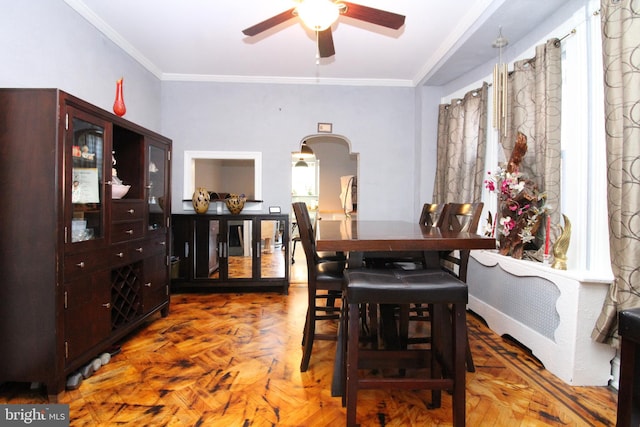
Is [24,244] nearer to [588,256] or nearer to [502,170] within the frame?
[502,170]

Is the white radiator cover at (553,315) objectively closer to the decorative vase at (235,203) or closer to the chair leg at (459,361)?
the chair leg at (459,361)

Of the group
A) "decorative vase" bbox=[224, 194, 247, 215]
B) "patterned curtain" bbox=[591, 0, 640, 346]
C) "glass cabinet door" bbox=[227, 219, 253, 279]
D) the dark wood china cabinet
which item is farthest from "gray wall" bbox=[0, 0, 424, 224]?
"patterned curtain" bbox=[591, 0, 640, 346]

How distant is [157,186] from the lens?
9.40ft

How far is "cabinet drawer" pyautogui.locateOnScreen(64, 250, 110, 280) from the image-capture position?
178 cm

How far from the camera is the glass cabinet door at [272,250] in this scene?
3.77m

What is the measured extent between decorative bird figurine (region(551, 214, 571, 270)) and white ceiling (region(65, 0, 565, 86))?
161 cm

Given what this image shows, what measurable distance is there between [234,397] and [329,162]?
19.1 ft

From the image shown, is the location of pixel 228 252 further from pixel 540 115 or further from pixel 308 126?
pixel 540 115

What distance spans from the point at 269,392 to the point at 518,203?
2159mm

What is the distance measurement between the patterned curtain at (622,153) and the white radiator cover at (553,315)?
10 centimetres

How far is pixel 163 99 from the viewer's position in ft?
13.2

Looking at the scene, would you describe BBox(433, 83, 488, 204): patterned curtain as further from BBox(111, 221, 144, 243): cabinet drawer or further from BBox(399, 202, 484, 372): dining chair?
BBox(111, 221, 144, 243): cabinet drawer

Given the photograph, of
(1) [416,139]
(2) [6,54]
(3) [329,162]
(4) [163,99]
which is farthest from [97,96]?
(3) [329,162]

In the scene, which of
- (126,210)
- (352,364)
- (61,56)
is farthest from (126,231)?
(352,364)
